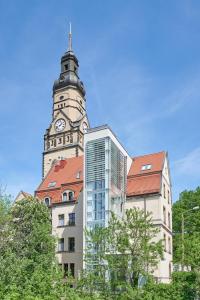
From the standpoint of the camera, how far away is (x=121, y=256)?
30.3 metres

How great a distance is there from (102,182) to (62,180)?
383 inches

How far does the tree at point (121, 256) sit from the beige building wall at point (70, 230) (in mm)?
11885

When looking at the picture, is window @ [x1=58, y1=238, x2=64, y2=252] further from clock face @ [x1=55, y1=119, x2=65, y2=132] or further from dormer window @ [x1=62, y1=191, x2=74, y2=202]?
clock face @ [x1=55, y1=119, x2=65, y2=132]

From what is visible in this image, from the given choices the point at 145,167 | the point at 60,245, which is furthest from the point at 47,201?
the point at 145,167

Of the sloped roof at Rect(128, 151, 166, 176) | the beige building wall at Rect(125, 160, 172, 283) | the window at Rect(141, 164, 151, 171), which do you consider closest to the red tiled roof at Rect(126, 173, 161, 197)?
the beige building wall at Rect(125, 160, 172, 283)

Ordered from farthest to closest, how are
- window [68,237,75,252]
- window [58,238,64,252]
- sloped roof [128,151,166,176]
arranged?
window [58,238,64,252], sloped roof [128,151,166,176], window [68,237,75,252]

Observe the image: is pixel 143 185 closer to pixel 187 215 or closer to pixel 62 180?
pixel 62 180

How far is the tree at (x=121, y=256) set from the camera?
2944cm

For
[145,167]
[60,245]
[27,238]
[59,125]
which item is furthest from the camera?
[59,125]

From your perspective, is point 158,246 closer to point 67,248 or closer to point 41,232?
point 41,232

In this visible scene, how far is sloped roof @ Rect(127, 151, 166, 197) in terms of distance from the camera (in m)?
43.2

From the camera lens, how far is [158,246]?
30531mm

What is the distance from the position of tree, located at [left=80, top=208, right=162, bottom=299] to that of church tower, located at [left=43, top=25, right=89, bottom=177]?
1786 inches

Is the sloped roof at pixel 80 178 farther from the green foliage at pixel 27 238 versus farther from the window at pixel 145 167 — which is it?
the green foliage at pixel 27 238
